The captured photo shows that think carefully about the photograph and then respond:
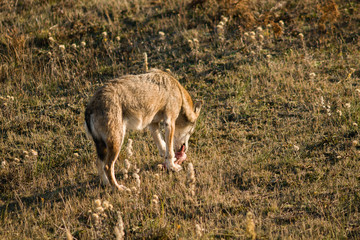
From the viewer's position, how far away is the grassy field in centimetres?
613

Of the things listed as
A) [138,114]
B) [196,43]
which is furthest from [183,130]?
[196,43]

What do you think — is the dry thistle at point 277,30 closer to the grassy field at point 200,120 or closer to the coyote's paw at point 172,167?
the grassy field at point 200,120

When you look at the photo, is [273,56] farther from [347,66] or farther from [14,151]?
[14,151]

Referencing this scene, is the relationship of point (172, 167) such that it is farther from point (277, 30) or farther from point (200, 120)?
point (277, 30)

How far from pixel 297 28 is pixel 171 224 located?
331 inches

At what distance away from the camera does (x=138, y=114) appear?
715cm

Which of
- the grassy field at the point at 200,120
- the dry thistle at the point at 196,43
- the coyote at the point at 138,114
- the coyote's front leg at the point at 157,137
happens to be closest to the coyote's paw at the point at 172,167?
the coyote at the point at 138,114

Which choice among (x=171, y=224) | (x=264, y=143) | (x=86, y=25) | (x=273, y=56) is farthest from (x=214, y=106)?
(x=86, y=25)

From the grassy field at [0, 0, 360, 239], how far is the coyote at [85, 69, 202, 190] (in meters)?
0.40

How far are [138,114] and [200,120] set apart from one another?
7.96 ft

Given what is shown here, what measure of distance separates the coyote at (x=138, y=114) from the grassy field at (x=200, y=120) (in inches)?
15.8

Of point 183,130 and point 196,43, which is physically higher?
point 196,43

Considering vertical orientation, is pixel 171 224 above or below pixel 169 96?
below

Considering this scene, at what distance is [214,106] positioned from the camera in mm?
9820
